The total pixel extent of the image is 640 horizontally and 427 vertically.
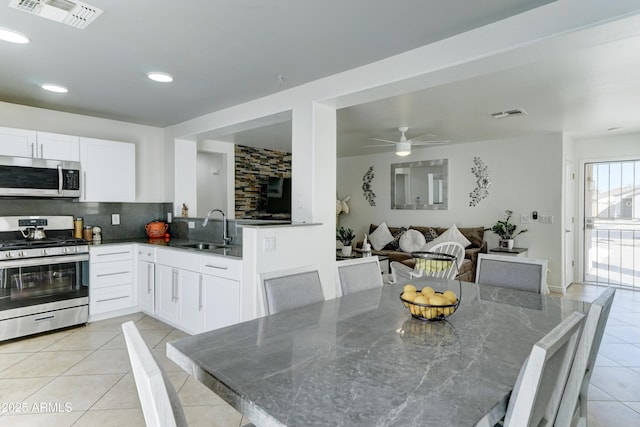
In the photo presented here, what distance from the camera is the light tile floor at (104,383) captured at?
7.08ft

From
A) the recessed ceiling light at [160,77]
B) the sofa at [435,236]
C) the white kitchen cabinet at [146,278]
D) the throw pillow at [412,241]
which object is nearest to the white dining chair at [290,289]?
the recessed ceiling light at [160,77]

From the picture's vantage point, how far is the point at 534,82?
3.13 metres

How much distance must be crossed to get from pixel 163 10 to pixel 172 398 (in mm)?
2027

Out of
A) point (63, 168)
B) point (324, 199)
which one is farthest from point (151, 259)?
point (324, 199)

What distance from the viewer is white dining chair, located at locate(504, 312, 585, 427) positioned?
82 cm

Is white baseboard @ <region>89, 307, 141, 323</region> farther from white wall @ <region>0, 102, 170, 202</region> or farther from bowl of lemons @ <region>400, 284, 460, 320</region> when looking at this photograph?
bowl of lemons @ <region>400, 284, 460, 320</region>

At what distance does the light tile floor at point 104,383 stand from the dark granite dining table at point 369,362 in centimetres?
61

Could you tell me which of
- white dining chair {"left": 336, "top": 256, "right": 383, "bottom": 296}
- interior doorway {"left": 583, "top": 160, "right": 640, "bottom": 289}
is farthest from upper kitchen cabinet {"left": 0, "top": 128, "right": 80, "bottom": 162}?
interior doorway {"left": 583, "top": 160, "right": 640, "bottom": 289}

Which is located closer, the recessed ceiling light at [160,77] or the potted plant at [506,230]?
the recessed ceiling light at [160,77]

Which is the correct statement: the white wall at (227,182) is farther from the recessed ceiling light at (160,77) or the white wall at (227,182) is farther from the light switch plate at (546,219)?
the light switch plate at (546,219)

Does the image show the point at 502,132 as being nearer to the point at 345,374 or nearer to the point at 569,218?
the point at 569,218

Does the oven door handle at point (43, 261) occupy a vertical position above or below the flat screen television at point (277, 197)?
below

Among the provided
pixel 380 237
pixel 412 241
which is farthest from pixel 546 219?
pixel 380 237

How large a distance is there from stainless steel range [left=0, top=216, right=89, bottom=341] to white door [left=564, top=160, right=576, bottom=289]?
21.4 ft
